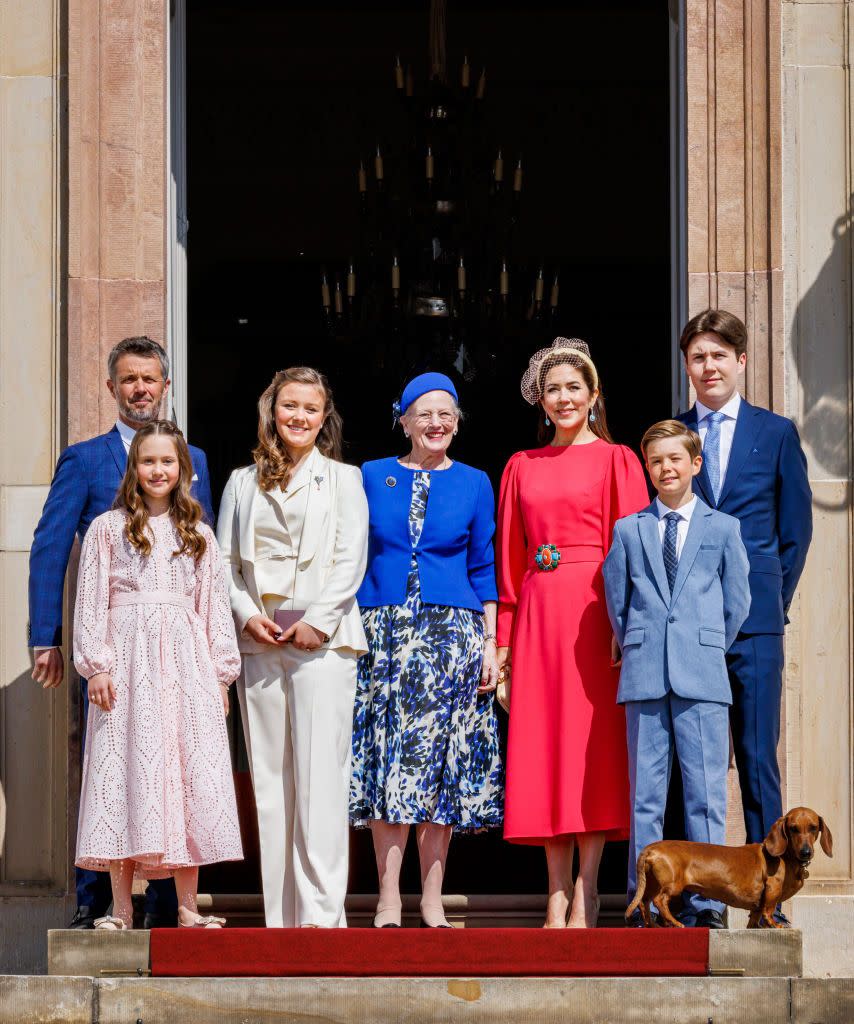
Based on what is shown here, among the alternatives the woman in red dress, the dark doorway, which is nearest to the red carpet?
the woman in red dress

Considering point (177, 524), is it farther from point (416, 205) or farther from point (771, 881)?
point (416, 205)

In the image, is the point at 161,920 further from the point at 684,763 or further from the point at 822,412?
the point at 822,412

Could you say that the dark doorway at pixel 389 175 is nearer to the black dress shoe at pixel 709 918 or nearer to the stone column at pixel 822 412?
the stone column at pixel 822 412

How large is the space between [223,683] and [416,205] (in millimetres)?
4532

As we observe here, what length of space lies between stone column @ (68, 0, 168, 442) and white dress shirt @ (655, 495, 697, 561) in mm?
2230

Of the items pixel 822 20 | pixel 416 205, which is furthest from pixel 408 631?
pixel 416 205

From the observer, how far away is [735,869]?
5637mm

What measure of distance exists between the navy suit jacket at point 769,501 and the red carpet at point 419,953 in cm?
131

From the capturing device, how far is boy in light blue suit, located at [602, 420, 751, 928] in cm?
593

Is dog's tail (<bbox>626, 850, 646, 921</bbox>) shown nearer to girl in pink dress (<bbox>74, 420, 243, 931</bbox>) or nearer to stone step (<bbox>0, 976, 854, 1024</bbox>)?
stone step (<bbox>0, 976, 854, 1024</bbox>)

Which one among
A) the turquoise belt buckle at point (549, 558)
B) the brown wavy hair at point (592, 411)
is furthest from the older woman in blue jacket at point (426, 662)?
the brown wavy hair at point (592, 411)

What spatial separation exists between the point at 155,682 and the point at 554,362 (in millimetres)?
1779

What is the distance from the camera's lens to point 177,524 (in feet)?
19.7

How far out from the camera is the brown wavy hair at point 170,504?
594cm
